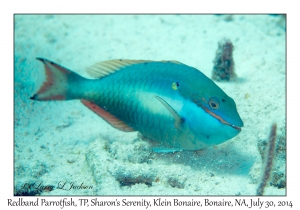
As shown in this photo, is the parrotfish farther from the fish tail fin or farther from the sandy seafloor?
the sandy seafloor

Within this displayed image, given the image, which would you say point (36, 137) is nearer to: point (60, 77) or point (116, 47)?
point (60, 77)

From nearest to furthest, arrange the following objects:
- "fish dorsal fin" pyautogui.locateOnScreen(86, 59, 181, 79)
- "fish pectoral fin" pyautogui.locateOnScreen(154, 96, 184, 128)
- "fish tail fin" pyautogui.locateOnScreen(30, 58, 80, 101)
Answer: "fish pectoral fin" pyautogui.locateOnScreen(154, 96, 184, 128), "fish dorsal fin" pyautogui.locateOnScreen(86, 59, 181, 79), "fish tail fin" pyautogui.locateOnScreen(30, 58, 80, 101)

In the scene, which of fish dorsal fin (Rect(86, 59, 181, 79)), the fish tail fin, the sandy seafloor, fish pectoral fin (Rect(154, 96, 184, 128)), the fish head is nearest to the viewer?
the fish head

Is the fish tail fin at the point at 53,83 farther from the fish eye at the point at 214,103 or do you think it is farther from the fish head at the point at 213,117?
the fish eye at the point at 214,103

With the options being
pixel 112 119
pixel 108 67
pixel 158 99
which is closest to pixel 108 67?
pixel 108 67

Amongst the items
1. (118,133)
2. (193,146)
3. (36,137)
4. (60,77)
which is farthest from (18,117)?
(193,146)

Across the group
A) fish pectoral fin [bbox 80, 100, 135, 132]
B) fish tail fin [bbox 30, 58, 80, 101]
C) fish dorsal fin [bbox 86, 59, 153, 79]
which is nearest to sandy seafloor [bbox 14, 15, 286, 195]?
fish tail fin [bbox 30, 58, 80, 101]

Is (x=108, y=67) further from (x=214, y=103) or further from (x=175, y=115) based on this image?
(x=214, y=103)
